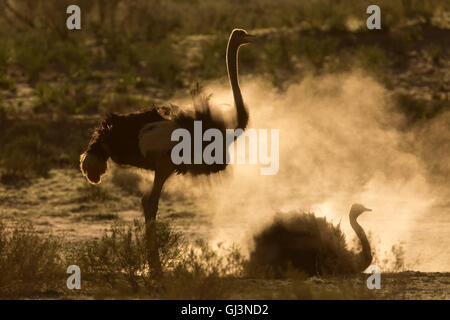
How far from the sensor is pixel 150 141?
31.3 ft

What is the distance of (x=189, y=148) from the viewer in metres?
9.52

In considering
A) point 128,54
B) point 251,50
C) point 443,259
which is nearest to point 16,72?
point 128,54

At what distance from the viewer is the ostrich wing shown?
9516mm

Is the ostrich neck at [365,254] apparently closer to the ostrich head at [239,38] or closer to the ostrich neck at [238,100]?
the ostrich neck at [238,100]

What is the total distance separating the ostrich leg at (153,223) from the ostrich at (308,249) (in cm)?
96

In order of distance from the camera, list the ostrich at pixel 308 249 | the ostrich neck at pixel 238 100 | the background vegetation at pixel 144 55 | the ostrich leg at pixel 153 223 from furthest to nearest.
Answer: the background vegetation at pixel 144 55 < the ostrich neck at pixel 238 100 < the ostrich at pixel 308 249 < the ostrich leg at pixel 153 223

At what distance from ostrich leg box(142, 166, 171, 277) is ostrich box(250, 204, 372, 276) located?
0.96 m

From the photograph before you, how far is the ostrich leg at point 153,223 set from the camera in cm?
891

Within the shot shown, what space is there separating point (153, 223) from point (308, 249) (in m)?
1.36

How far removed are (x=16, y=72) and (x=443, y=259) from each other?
13612mm

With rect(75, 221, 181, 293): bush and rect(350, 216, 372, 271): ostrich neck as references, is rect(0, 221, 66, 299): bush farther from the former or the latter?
rect(350, 216, 372, 271): ostrich neck

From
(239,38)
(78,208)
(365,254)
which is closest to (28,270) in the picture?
(365,254)

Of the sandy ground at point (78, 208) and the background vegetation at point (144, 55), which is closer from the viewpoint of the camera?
the sandy ground at point (78, 208)

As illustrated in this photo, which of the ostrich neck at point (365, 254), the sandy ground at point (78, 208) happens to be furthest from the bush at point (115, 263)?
the sandy ground at point (78, 208)
